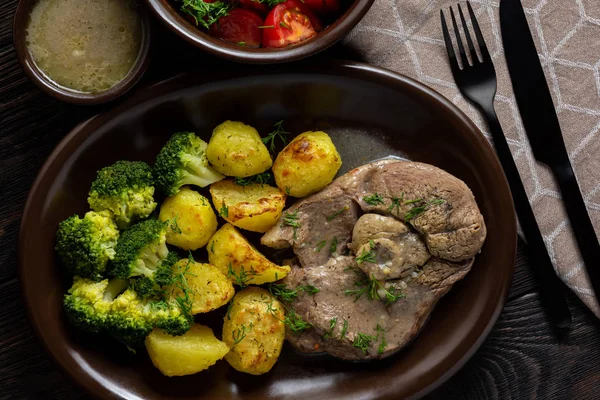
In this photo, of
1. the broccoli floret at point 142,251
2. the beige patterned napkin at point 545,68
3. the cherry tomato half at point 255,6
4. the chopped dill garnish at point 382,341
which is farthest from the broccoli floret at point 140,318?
the beige patterned napkin at point 545,68

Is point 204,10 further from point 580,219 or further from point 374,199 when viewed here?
point 580,219

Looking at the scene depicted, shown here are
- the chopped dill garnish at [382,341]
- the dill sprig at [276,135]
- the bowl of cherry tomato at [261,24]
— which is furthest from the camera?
the dill sprig at [276,135]

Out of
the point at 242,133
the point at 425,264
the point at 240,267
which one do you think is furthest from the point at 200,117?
the point at 425,264

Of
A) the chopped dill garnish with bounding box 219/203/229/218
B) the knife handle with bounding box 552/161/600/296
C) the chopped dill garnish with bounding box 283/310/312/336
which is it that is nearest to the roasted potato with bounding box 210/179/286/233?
the chopped dill garnish with bounding box 219/203/229/218

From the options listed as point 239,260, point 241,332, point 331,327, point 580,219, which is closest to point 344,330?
point 331,327

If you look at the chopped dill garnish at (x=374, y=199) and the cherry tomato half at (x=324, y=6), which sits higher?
the cherry tomato half at (x=324, y=6)

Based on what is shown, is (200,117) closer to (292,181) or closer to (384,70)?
(292,181)

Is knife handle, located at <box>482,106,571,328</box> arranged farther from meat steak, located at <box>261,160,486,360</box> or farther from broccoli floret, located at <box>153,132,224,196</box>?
broccoli floret, located at <box>153,132,224,196</box>

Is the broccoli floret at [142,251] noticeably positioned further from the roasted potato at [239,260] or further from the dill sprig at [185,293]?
the roasted potato at [239,260]
